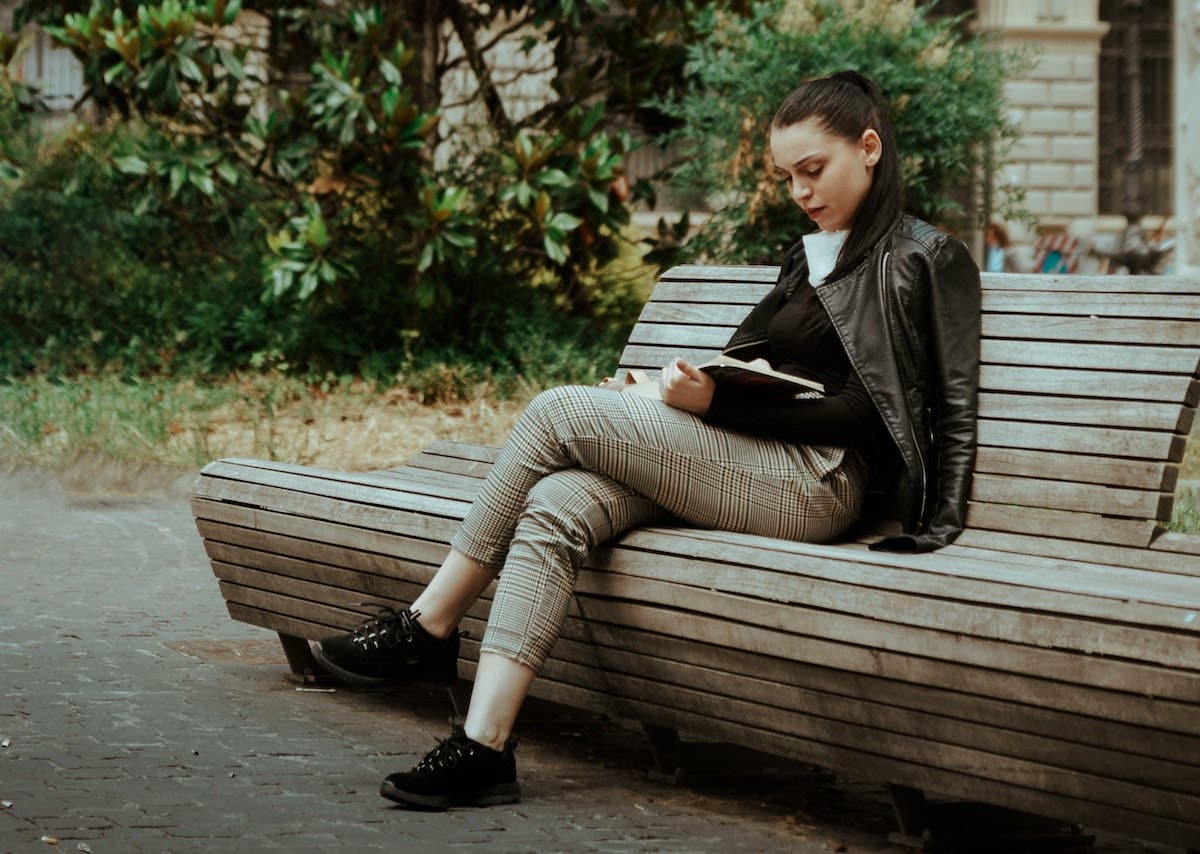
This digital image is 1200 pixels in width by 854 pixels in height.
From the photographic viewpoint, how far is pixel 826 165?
4.03m

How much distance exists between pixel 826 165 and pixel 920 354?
0.49 meters

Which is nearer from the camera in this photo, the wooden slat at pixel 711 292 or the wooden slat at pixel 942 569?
the wooden slat at pixel 942 569

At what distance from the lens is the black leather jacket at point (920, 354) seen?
3.84m

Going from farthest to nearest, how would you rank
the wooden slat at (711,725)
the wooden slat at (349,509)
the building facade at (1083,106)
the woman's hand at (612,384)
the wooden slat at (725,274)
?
the building facade at (1083,106) < the wooden slat at (725,274) < the woman's hand at (612,384) < the wooden slat at (349,509) < the wooden slat at (711,725)

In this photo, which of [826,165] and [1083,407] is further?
[826,165]

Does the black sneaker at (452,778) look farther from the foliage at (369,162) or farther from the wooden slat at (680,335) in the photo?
the foliage at (369,162)

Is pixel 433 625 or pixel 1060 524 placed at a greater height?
pixel 1060 524

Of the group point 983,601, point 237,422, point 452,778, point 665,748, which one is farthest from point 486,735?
point 237,422

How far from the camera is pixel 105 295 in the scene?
40.4 feet

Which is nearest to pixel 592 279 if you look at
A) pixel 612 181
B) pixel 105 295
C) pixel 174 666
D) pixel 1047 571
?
pixel 612 181

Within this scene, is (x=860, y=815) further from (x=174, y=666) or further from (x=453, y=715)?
(x=174, y=666)

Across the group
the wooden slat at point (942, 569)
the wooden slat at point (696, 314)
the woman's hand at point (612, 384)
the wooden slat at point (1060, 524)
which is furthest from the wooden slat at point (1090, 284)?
the woman's hand at point (612, 384)

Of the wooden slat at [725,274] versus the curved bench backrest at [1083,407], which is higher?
the wooden slat at [725,274]

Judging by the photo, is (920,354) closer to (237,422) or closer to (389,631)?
(389,631)
